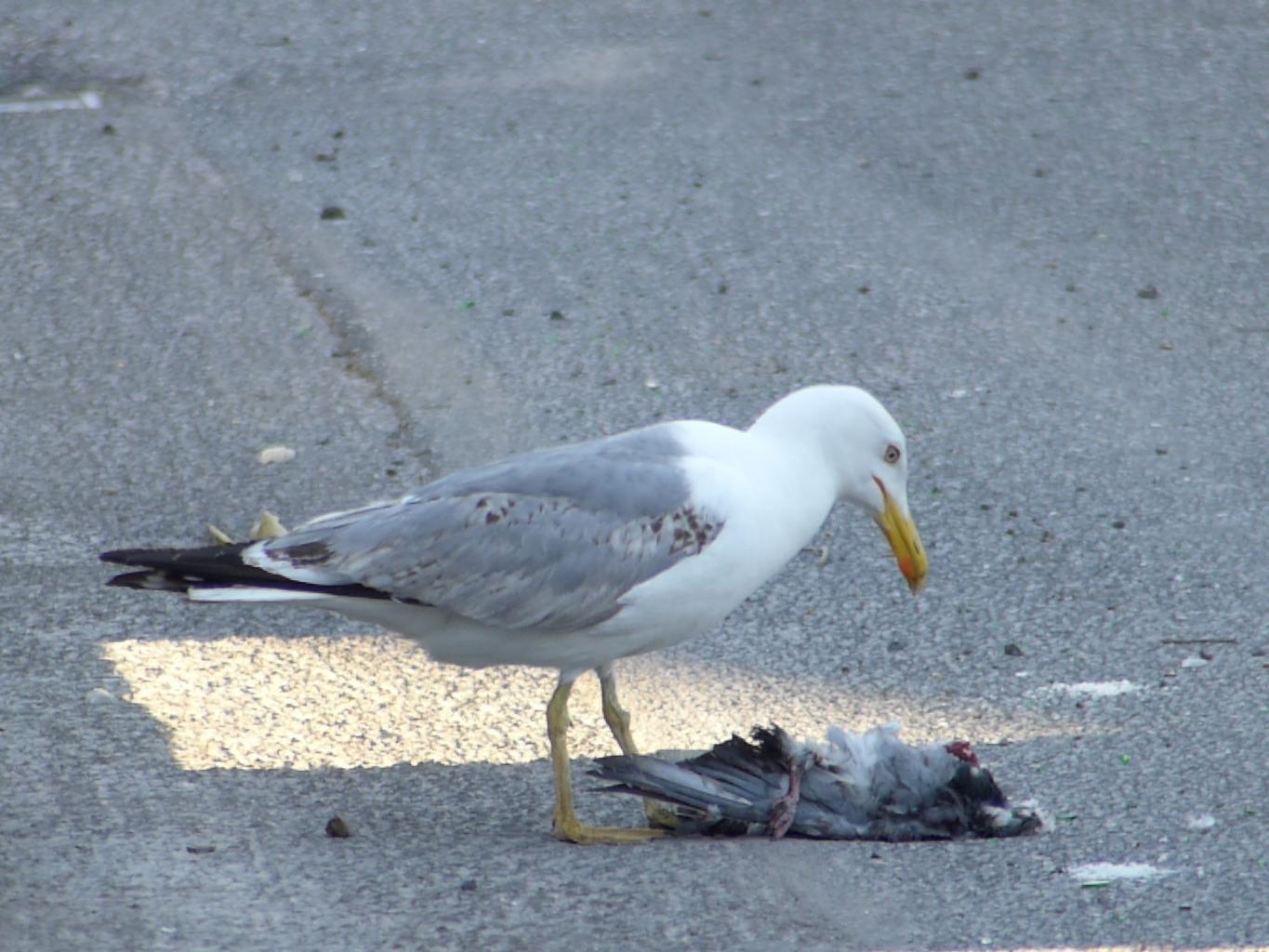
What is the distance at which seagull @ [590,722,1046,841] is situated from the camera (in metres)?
3.58

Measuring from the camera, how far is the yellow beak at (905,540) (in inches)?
155

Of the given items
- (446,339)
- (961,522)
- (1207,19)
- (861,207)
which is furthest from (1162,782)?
(1207,19)

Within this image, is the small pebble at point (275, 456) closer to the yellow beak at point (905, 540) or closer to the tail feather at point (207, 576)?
the tail feather at point (207, 576)

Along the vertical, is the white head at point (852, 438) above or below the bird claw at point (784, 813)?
above

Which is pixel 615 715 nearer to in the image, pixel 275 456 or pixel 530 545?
pixel 530 545

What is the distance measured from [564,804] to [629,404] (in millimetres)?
2200

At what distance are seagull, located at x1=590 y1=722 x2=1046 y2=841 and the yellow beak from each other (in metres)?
0.47

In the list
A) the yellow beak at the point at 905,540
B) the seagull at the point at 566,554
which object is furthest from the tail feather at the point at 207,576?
the yellow beak at the point at 905,540

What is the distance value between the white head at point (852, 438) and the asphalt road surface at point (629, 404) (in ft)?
1.86

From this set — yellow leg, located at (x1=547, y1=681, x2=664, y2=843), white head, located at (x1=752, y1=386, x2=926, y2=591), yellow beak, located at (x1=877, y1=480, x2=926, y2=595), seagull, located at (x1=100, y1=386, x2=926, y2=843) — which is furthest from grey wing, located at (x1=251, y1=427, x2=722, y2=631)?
yellow beak, located at (x1=877, y1=480, x2=926, y2=595)

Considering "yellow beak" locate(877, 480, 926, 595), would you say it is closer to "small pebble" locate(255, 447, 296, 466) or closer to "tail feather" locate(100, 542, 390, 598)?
"tail feather" locate(100, 542, 390, 598)

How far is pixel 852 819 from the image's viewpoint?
3.62 m

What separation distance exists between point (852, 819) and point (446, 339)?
2847mm

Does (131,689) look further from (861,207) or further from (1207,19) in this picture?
(1207,19)
